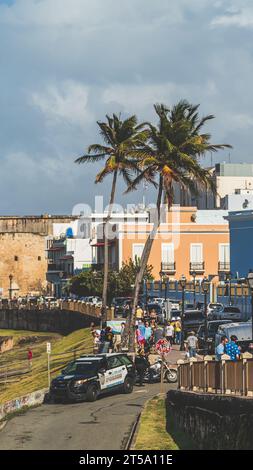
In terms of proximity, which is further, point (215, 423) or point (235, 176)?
point (235, 176)

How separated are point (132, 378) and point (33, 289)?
118 metres

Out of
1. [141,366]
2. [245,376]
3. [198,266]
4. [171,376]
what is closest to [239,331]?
[171,376]

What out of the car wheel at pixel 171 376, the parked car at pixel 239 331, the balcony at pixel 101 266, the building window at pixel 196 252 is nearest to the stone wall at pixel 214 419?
the car wheel at pixel 171 376

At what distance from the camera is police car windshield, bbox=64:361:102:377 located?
133 ft

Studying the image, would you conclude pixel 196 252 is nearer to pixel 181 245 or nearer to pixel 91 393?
pixel 181 245

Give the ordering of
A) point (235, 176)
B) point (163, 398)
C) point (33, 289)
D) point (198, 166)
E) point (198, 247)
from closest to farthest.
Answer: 1. point (163, 398)
2. point (198, 166)
3. point (198, 247)
4. point (235, 176)
5. point (33, 289)

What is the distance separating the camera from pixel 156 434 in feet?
104

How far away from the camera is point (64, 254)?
13400cm

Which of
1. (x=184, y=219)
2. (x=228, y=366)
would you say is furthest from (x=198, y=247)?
(x=228, y=366)

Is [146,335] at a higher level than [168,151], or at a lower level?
lower

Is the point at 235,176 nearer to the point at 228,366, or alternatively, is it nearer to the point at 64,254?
the point at 64,254

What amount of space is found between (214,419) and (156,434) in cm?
467
